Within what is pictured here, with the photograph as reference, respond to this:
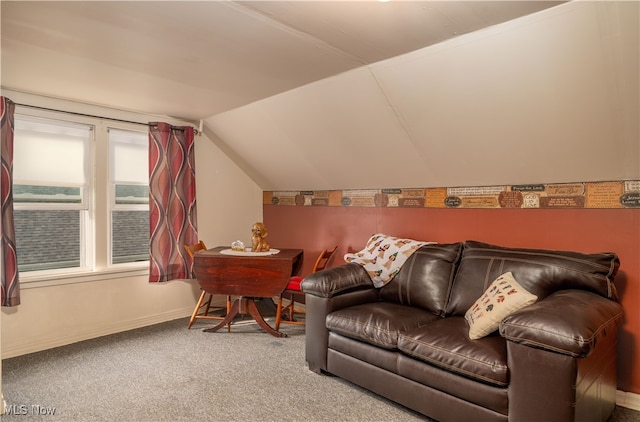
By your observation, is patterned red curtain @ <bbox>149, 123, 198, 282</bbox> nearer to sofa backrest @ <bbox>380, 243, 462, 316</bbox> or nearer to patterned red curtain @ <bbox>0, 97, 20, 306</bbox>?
patterned red curtain @ <bbox>0, 97, 20, 306</bbox>

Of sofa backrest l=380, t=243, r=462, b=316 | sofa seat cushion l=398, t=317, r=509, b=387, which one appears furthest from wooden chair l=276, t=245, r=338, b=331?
sofa seat cushion l=398, t=317, r=509, b=387

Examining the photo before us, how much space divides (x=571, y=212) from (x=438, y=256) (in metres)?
0.87

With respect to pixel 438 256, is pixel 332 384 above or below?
below

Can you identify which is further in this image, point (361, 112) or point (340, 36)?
point (361, 112)

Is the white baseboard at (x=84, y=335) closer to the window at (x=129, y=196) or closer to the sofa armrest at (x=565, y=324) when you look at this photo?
the window at (x=129, y=196)

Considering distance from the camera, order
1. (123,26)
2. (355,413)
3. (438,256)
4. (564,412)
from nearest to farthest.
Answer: (564,412) < (123,26) < (355,413) < (438,256)

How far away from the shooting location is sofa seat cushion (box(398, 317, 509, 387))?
1764 millimetres

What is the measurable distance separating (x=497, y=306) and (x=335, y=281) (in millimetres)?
1030

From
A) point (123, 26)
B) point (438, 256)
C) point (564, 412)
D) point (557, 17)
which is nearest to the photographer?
point (564, 412)

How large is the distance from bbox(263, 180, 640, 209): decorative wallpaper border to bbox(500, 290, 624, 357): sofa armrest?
29.1 inches

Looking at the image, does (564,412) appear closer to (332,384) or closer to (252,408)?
(332,384)

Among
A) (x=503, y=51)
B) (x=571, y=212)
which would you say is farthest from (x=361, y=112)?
(x=571, y=212)

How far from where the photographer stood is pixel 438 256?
8.75ft

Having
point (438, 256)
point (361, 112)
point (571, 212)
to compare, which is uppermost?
point (361, 112)
